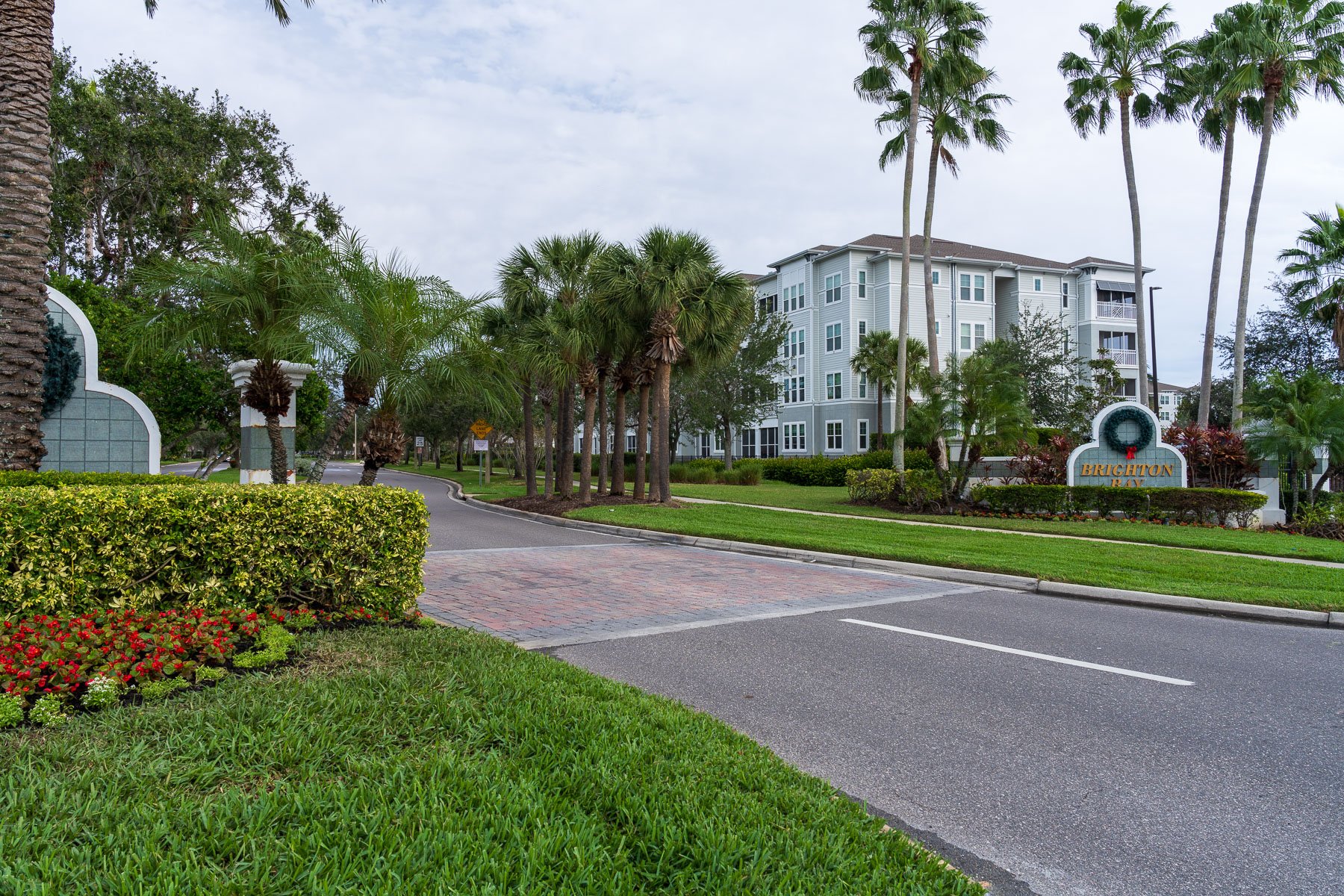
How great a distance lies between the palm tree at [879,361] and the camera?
43.6 metres

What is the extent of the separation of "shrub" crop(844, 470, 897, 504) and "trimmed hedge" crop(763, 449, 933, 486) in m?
9.45

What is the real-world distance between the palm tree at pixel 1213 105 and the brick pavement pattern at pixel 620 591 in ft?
73.4

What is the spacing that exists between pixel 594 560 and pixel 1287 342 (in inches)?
1499

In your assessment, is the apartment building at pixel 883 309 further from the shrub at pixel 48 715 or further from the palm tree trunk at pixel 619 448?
the shrub at pixel 48 715

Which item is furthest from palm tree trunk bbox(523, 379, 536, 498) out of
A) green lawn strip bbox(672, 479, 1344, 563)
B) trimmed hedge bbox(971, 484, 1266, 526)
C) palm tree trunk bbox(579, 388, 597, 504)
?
trimmed hedge bbox(971, 484, 1266, 526)

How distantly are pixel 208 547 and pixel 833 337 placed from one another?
45.1m

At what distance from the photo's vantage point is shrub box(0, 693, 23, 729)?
13.2 feet

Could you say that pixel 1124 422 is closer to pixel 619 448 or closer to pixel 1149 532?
pixel 1149 532

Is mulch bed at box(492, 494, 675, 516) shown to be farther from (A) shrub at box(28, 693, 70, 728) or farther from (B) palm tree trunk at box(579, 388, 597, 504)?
(A) shrub at box(28, 693, 70, 728)

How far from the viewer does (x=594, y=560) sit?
12.7 meters

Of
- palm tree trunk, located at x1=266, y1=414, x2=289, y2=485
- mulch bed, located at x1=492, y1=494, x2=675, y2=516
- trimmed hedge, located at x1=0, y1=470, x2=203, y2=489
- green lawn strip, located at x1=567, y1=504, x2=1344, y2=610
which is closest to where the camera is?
trimmed hedge, located at x1=0, y1=470, x2=203, y2=489

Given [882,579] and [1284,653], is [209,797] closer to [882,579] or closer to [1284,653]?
[1284,653]

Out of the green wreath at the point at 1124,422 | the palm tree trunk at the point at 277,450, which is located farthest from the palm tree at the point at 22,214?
the green wreath at the point at 1124,422

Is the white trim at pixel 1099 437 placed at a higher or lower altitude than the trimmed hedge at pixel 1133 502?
higher
